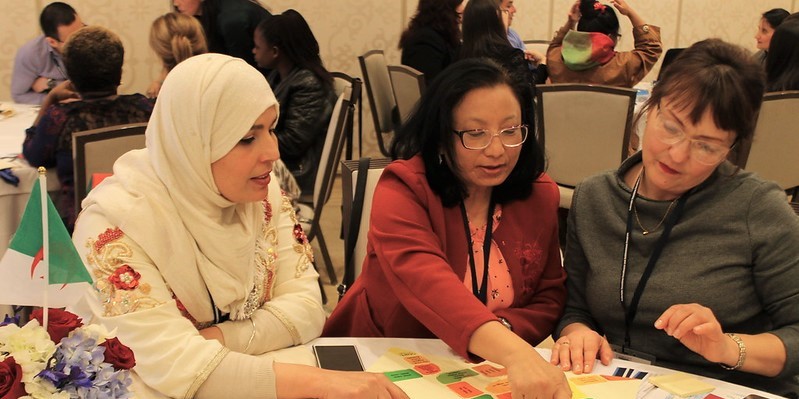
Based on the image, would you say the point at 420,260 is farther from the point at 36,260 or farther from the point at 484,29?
the point at 484,29

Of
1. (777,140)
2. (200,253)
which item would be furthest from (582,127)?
(200,253)

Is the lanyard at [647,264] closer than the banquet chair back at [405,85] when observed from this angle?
Yes

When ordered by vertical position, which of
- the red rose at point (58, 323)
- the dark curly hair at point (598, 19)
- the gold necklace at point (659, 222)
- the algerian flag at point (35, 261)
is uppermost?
the dark curly hair at point (598, 19)

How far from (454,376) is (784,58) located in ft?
11.2

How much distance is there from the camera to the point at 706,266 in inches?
67.6

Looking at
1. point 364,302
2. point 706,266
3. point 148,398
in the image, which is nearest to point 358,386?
point 148,398

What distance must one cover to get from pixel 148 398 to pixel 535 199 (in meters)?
1.00

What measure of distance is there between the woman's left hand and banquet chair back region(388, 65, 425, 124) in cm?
339

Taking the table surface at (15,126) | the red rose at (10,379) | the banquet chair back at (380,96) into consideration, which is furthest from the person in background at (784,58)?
the red rose at (10,379)

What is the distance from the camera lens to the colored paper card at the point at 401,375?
1559mm

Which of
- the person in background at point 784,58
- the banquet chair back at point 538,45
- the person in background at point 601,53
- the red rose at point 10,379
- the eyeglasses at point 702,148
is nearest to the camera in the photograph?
the red rose at point 10,379

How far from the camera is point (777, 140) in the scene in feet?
13.4

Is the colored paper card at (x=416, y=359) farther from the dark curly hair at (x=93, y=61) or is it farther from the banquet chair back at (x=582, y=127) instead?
the banquet chair back at (x=582, y=127)

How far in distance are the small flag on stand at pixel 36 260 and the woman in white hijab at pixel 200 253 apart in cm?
33
